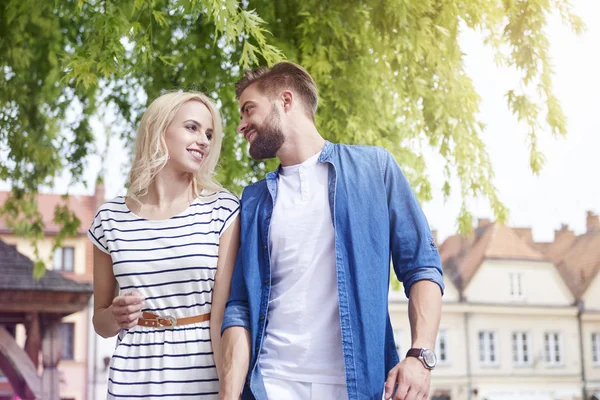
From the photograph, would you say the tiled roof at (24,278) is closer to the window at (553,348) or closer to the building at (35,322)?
the building at (35,322)

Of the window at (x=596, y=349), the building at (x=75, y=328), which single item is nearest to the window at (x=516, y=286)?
the window at (x=596, y=349)

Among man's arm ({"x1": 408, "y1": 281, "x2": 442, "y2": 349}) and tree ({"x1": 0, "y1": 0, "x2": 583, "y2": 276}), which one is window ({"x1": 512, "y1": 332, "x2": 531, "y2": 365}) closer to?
tree ({"x1": 0, "y1": 0, "x2": 583, "y2": 276})

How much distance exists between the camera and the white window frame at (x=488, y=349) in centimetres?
2033

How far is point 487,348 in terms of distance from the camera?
20.5m

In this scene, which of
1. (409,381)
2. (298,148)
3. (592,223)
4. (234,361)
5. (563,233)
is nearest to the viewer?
(409,381)

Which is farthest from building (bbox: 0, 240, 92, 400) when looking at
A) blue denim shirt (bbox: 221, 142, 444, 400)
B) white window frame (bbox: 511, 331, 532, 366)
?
white window frame (bbox: 511, 331, 532, 366)

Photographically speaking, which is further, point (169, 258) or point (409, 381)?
point (169, 258)

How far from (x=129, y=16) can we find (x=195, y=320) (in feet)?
7.82

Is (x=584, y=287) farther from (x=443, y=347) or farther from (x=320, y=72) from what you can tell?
(x=320, y=72)

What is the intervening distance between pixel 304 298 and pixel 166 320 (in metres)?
0.37

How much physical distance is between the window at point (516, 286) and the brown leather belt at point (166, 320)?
750 inches

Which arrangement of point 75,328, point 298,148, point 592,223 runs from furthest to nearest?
point 592,223 < point 75,328 < point 298,148

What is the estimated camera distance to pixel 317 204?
2.18 metres

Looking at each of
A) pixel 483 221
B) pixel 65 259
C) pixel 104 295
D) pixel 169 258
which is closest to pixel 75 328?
pixel 65 259
